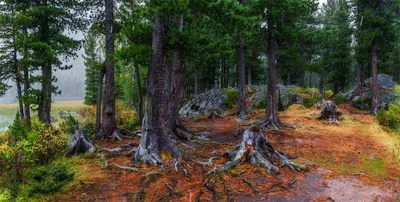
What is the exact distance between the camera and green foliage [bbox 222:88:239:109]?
24.9m

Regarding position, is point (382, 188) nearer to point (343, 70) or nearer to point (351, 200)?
point (351, 200)

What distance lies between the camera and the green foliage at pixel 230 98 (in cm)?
2489

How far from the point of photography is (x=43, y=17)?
14625mm

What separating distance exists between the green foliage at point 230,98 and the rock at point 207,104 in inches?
8.0

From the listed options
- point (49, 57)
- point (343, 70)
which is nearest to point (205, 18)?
point (49, 57)

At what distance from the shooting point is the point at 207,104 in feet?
81.7

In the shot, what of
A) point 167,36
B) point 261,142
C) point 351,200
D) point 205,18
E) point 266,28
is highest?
point 266,28

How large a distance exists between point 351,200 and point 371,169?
2.99m

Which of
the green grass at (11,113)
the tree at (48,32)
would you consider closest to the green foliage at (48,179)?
the tree at (48,32)

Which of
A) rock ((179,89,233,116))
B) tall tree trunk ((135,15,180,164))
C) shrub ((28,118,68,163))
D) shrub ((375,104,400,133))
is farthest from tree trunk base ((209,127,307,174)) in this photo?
rock ((179,89,233,116))

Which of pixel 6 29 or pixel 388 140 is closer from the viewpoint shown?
pixel 388 140

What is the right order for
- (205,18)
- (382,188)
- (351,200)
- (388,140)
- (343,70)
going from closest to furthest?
(351,200), (382,188), (205,18), (388,140), (343,70)

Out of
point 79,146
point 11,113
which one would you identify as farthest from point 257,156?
point 11,113

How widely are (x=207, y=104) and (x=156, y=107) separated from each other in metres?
16.1
